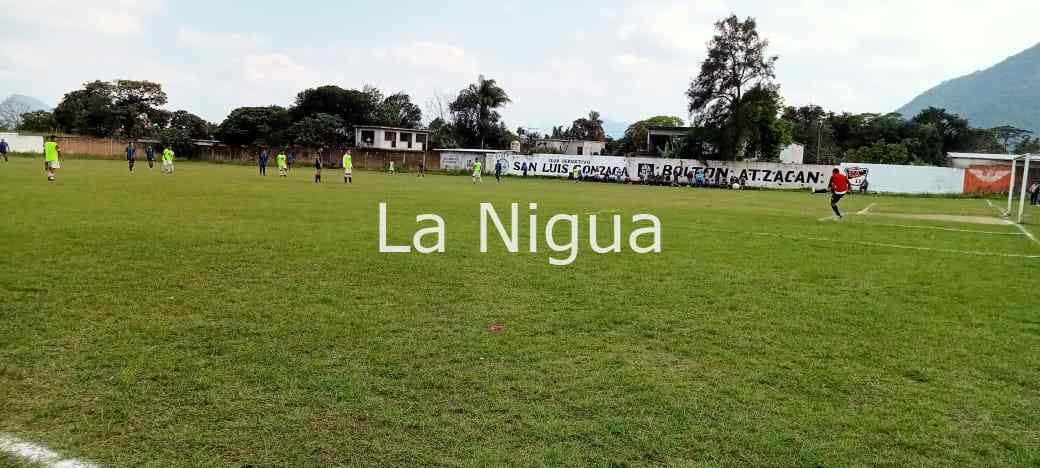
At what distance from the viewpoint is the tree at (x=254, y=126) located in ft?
251

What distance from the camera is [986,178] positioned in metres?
43.9

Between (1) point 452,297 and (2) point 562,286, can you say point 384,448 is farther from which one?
(2) point 562,286

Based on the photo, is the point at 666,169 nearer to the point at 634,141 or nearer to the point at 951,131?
the point at 634,141

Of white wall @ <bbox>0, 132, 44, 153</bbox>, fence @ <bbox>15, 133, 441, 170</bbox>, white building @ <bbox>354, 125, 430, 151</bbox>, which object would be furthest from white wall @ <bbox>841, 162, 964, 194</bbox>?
white wall @ <bbox>0, 132, 44, 153</bbox>

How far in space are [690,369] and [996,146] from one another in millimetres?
100381

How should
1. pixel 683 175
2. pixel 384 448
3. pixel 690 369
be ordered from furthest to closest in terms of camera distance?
pixel 683 175 → pixel 690 369 → pixel 384 448

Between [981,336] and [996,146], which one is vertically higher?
[996,146]

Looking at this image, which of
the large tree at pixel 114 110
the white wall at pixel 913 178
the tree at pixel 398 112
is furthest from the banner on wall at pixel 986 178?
the large tree at pixel 114 110

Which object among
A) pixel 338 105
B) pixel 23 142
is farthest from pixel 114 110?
pixel 338 105

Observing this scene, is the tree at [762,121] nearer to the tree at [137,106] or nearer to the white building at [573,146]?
the white building at [573,146]

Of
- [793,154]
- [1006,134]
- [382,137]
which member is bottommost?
[793,154]

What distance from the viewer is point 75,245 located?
9797 millimetres

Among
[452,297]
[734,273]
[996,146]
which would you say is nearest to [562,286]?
[452,297]

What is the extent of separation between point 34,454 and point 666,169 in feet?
177
